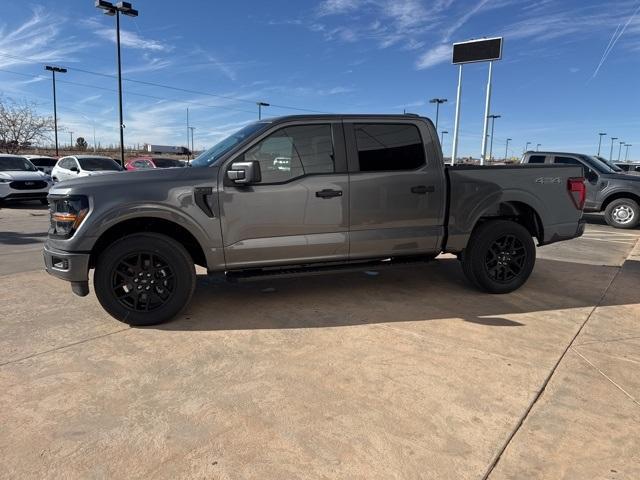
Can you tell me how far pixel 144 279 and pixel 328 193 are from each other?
6.10 ft

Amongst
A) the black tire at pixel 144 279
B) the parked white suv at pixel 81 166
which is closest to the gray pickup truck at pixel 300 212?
the black tire at pixel 144 279

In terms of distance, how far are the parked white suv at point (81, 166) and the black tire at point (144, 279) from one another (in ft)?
43.7

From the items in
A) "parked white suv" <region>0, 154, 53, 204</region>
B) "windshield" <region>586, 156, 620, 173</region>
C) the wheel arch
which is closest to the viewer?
the wheel arch

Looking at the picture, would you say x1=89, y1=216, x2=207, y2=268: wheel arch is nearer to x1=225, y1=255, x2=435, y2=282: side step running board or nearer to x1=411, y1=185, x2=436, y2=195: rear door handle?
x1=225, y1=255, x2=435, y2=282: side step running board

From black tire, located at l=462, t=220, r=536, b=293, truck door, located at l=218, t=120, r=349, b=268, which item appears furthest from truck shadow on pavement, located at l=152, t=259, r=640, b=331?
truck door, located at l=218, t=120, r=349, b=268

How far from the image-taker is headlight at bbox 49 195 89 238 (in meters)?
3.98

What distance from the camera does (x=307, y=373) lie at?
332 centimetres

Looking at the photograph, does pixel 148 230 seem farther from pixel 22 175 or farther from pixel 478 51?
pixel 478 51

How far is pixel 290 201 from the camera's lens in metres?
4.36

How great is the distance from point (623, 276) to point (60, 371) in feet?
22.3

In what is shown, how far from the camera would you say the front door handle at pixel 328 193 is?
4441mm

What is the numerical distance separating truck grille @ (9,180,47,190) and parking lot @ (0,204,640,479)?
37.4ft

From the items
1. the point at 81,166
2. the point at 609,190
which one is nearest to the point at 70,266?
the point at 609,190

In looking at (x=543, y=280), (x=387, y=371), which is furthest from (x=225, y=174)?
(x=543, y=280)
